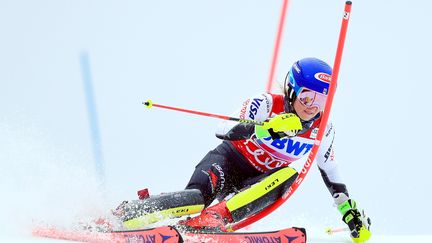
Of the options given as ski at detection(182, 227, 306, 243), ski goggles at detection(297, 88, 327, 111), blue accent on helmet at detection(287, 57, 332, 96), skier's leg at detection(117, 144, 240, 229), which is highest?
blue accent on helmet at detection(287, 57, 332, 96)

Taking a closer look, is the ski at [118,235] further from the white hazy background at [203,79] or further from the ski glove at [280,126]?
the white hazy background at [203,79]

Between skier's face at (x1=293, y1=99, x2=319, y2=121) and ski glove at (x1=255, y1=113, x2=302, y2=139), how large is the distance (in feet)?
0.54

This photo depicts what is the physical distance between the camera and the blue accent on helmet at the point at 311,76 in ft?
11.5

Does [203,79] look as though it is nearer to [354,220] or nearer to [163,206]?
[354,220]

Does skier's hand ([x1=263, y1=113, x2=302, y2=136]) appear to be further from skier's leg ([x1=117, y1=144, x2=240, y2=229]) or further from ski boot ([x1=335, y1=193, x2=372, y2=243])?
ski boot ([x1=335, y1=193, x2=372, y2=243])

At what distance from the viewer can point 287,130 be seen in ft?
11.2

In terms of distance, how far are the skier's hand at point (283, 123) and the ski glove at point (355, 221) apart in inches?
27.7

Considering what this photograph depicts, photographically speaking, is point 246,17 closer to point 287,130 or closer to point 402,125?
point 402,125

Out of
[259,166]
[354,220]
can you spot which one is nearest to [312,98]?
[259,166]

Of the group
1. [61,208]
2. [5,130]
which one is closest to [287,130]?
[61,208]

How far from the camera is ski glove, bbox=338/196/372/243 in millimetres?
3766

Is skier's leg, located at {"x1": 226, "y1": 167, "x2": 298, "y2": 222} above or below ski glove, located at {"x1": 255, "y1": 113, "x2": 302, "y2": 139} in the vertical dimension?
below

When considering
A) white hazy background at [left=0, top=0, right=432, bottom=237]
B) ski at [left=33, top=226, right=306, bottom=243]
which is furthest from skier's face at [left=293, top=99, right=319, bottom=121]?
white hazy background at [left=0, top=0, right=432, bottom=237]

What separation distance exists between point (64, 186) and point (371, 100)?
599cm
